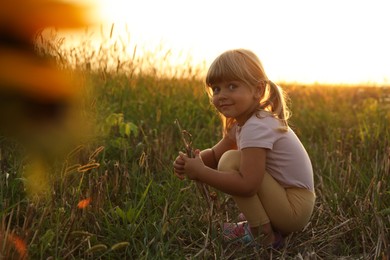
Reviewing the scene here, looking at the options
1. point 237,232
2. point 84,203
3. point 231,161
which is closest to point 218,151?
point 231,161

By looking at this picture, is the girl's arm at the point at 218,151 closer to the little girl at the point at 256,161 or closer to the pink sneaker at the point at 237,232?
the little girl at the point at 256,161

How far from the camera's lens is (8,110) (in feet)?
11.3

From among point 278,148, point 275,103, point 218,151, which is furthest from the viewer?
point 218,151

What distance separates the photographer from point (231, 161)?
2545 mm

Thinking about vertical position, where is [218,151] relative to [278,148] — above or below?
below

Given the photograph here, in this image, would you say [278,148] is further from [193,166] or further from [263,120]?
[193,166]

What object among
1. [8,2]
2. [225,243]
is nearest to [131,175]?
[225,243]

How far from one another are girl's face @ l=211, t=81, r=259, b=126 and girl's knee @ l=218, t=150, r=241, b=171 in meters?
0.18

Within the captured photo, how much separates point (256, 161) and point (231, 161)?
14 centimetres

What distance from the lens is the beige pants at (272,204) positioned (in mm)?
2535

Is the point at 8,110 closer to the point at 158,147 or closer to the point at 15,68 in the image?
the point at 15,68

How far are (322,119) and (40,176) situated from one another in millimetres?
3231

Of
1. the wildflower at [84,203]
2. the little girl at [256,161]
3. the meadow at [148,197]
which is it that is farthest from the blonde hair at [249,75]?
the wildflower at [84,203]

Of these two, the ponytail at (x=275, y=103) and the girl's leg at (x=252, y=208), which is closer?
the girl's leg at (x=252, y=208)
